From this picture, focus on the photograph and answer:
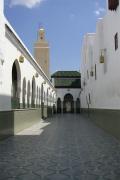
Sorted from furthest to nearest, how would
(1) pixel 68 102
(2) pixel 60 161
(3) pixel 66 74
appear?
(3) pixel 66 74, (1) pixel 68 102, (2) pixel 60 161

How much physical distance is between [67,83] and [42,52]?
6768mm

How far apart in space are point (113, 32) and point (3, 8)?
3.94 meters

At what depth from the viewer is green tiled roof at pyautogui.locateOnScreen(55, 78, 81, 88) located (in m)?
49.2

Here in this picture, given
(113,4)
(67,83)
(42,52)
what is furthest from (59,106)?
(113,4)

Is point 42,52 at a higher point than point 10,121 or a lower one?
higher

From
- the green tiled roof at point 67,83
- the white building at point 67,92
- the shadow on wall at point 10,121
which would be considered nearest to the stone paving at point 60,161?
the shadow on wall at point 10,121

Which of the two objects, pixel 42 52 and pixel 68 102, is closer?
pixel 68 102

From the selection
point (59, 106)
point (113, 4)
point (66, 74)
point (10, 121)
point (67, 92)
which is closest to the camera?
point (113, 4)

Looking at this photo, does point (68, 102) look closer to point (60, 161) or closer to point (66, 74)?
point (66, 74)

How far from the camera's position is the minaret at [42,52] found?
51.4 metres

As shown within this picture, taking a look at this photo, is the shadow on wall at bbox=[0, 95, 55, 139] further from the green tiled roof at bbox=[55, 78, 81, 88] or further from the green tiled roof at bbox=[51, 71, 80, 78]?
the green tiled roof at bbox=[51, 71, 80, 78]

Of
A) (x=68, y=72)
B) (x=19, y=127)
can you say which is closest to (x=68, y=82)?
(x=68, y=72)

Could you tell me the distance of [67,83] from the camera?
50000 millimetres

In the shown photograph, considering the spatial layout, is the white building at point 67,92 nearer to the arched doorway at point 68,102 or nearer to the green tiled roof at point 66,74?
the arched doorway at point 68,102
